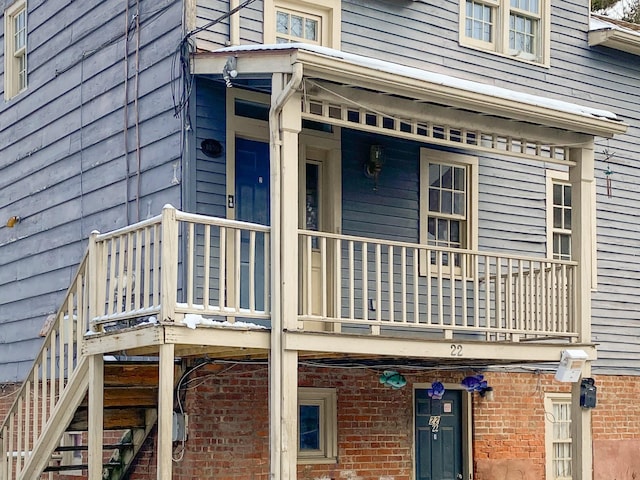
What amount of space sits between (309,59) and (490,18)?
633 cm

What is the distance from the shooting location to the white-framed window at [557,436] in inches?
627

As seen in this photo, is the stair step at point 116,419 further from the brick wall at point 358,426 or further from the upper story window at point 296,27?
the upper story window at point 296,27

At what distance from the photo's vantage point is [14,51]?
54.5 ft

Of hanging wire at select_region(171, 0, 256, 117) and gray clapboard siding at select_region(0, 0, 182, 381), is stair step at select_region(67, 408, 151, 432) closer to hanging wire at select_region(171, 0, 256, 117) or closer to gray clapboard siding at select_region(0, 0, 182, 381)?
gray clapboard siding at select_region(0, 0, 182, 381)

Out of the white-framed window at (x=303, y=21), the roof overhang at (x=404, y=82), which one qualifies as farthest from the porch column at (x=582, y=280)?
the white-framed window at (x=303, y=21)

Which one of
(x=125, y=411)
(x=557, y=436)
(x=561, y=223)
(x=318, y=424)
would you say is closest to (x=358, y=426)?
(x=318, y=424)

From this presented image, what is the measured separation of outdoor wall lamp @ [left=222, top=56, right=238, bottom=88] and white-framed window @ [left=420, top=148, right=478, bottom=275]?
3982 mm

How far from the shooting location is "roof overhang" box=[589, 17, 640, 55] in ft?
54.6

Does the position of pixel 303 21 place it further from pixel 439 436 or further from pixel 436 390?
pixel 439 436

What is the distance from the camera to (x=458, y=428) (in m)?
15.2

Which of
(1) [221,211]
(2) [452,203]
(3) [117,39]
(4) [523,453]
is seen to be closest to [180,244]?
(1) [221,211]

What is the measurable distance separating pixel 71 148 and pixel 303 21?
3.66 metres

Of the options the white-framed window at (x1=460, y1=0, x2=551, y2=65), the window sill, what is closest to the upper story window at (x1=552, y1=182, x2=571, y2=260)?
the white-framed window at (x1=460, y1=0, x2=551, y2=65)

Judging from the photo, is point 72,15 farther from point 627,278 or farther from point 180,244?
point 627,278
